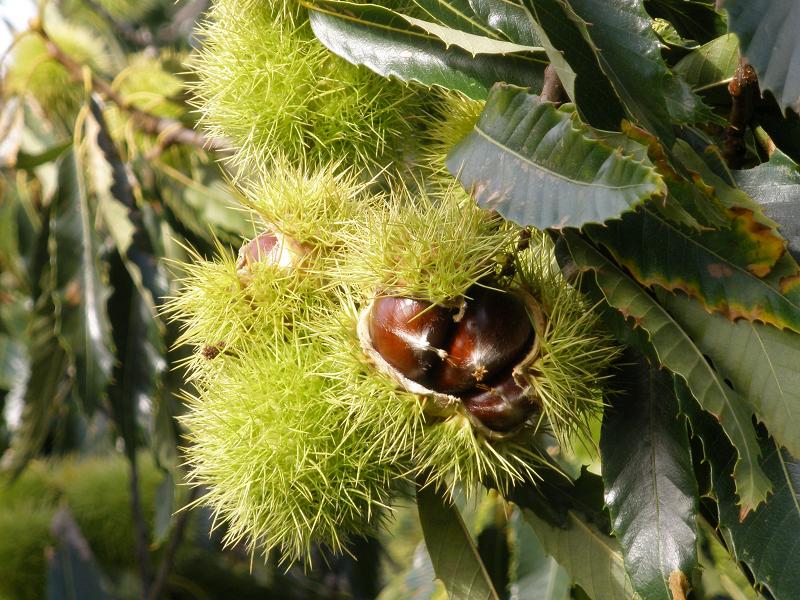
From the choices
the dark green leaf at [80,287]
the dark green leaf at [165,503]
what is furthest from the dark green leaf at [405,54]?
the dark green leaf at [165,503]

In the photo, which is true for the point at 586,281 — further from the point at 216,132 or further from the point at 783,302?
the point at 216,132

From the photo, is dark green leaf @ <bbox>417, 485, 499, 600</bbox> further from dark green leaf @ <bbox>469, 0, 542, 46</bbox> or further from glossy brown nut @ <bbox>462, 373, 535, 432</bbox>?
dark green leaf @ <bbox>469, 0, 542, 46</bbox>

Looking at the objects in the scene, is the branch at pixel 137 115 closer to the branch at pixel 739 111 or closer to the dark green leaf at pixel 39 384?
the dark green leaf at pixel 39 384

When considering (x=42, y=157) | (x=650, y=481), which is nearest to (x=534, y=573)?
(x=650, y=481)

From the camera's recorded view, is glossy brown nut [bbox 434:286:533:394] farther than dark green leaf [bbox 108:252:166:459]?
No

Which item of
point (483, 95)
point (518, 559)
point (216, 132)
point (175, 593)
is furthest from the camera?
point (175, 593)

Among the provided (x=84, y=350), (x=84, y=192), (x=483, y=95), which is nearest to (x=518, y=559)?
(x=483, y=95)

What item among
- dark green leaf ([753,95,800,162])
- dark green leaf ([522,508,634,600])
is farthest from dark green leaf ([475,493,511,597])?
dark green leaf ([753,95,800,162])

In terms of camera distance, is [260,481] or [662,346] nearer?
[662,346]
